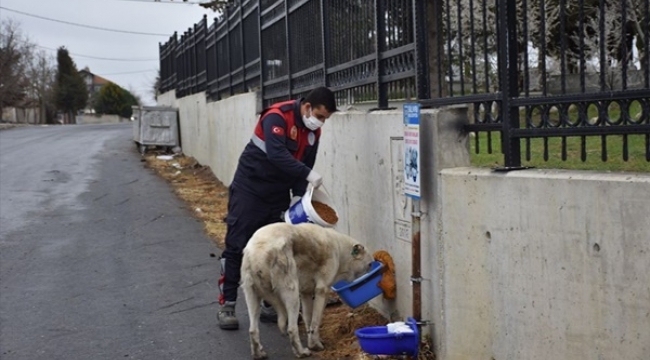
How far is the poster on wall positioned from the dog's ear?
0.72 m

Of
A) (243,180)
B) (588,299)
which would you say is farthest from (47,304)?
(588,299)

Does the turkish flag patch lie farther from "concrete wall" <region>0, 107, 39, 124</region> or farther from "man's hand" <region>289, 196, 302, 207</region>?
"concrete wall" <region>0, 107, 39, 124</region>

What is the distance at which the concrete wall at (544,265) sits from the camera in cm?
396

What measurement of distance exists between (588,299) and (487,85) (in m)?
1.61

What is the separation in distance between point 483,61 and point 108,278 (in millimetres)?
4603

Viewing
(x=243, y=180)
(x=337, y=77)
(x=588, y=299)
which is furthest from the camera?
(x=337, y=77)

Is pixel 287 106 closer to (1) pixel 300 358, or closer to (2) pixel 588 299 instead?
(1) pixel 300 358

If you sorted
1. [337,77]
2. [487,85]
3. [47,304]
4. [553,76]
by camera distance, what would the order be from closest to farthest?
1. [487,85]
2. [553,76]
3. [47,304]
4. [337,77]

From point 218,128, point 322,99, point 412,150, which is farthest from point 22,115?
point 412,150

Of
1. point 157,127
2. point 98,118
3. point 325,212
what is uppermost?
point 98,118

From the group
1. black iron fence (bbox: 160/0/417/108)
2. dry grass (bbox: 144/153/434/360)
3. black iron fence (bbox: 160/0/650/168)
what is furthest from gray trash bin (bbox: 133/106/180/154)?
black iron fence (bbox: 160/0/650/168)

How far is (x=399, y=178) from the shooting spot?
6082 mm

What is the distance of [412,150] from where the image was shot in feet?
18.1

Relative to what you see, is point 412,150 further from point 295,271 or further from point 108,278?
point 108,278
